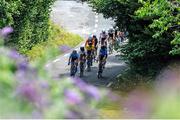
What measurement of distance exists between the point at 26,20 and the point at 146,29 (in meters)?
9.80

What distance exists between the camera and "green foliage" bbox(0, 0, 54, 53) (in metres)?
26.5

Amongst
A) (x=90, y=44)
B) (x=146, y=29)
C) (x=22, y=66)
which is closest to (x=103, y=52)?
(x=90, y=44)

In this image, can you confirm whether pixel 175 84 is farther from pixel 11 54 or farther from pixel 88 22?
pixel 88 22

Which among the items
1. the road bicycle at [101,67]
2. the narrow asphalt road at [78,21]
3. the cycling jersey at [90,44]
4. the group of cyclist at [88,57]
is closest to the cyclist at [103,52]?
the group of cyclist at [88,57]

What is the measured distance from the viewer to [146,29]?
23.3m

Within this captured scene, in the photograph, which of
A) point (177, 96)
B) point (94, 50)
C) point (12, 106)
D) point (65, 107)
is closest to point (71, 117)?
point (65, 107)

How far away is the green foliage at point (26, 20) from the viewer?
26516 millimetres

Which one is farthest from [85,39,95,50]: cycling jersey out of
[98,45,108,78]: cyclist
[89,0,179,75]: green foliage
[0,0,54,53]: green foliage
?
[0,0,54,53]: green foliage

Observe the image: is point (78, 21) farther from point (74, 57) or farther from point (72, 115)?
point (72, 115)

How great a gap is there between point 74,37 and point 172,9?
76.4 feet

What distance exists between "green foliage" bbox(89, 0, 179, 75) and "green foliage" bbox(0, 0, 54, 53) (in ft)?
12.3

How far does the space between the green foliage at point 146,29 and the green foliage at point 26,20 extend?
3.76 m

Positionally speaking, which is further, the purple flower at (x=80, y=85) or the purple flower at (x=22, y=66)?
the purple flower at (x=22, y=66)

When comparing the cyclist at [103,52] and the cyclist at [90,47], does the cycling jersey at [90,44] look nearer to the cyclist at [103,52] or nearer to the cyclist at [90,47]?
the cyclist at [90,47]
